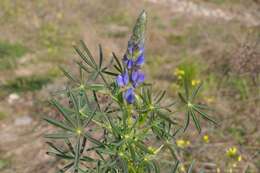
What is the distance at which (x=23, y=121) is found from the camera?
15.4 feet

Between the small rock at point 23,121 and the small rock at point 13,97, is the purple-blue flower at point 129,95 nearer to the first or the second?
the small rock at point 23,121

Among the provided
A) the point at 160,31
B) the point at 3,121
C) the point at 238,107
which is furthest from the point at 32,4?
the point at 238,107

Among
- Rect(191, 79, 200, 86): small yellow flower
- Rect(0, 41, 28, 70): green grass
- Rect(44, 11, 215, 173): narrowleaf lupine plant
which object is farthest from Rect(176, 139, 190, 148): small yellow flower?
Rect(0, 41, 28, 70): green grass

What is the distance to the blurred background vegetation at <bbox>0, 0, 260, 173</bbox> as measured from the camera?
404 cm

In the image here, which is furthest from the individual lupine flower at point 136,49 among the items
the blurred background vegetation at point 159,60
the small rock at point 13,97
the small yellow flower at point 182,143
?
the small rock at point 13,97

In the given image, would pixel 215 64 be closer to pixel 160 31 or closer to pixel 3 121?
pixel 160 31

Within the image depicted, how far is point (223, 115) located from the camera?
450 cm

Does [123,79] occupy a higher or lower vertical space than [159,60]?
higher

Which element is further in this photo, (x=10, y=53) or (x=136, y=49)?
(x=10, y=53)

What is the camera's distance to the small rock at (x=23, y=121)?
4660 mm

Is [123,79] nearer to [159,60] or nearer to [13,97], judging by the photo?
[13,97]

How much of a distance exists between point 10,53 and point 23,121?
1413 millimetres

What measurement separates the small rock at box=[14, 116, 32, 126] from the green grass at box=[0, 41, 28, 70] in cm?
103

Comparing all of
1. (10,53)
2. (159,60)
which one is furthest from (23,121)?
(159,60)
